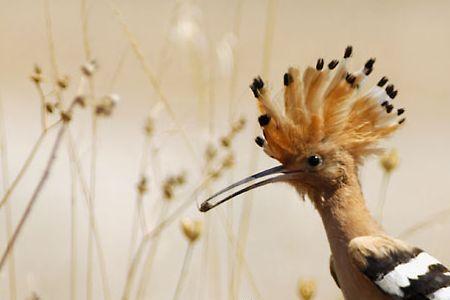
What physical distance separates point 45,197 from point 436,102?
9.56ft

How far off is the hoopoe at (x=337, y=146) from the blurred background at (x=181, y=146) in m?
0.07

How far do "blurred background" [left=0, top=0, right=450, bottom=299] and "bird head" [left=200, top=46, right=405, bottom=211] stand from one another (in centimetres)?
6

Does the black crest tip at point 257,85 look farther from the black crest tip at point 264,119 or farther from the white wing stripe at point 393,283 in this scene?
the white wing stripe at point 393,283

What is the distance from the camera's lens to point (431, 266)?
2.72 m

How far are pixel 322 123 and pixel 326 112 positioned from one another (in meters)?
0.03

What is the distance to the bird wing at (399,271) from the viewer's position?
8.78 ft

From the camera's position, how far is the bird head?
2.78 meters

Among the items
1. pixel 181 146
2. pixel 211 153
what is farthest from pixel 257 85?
pixel 181 146

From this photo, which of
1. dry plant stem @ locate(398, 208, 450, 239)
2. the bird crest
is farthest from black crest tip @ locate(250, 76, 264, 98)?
dry plant stem @ locate(398, 208, 450, 239)

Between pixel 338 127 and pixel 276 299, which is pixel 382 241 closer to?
pixel 338 127

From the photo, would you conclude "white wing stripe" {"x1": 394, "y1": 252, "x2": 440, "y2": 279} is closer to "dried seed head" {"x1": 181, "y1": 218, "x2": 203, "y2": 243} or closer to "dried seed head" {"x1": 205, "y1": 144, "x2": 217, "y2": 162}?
"dried seed head" {"x1": 181, "y1": 218, "x2": 203, "y2": 243}

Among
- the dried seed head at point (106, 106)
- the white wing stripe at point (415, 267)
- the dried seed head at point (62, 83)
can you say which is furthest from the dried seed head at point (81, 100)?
the white wing stripe at point (415, 267)

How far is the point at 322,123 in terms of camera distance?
2.79 m

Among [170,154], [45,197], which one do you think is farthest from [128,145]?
[45,197]
